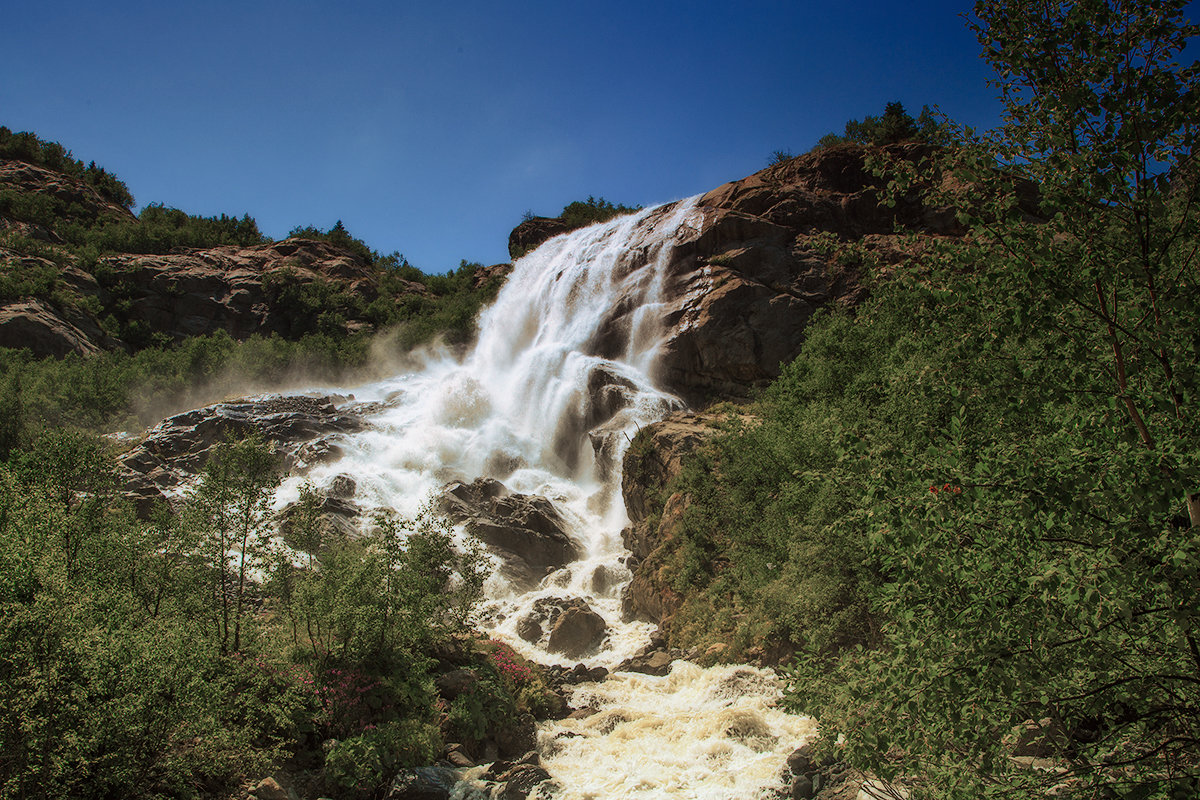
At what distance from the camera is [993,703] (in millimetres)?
5340

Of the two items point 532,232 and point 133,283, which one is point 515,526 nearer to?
point 532,232

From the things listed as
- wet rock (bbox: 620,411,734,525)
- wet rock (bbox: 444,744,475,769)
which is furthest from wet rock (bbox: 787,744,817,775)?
wet rock (bbox: 620,411,734,525)

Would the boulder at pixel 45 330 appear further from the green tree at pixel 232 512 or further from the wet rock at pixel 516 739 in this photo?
the wet rock at pixel 516 739

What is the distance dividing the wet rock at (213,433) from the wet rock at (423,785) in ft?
80.2

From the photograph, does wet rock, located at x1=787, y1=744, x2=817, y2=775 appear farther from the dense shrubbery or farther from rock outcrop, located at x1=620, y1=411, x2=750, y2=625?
rock outcrop, located at x1=620, y1=411, x2=750, y2=625

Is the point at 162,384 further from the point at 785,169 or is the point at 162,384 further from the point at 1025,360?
the point at 1025,360

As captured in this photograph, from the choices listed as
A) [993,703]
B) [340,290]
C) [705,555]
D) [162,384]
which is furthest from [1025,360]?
[340,290]

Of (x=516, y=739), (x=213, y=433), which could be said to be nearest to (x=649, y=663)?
(x=516, y=739)

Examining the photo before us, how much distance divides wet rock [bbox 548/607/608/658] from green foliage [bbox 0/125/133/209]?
8984 cm

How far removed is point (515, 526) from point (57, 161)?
3396 inches

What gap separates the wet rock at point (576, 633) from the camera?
23766mm

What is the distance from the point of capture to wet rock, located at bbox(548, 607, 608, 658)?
23.8 metres

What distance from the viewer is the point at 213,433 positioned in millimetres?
40812

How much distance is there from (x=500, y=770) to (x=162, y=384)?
175 feet
